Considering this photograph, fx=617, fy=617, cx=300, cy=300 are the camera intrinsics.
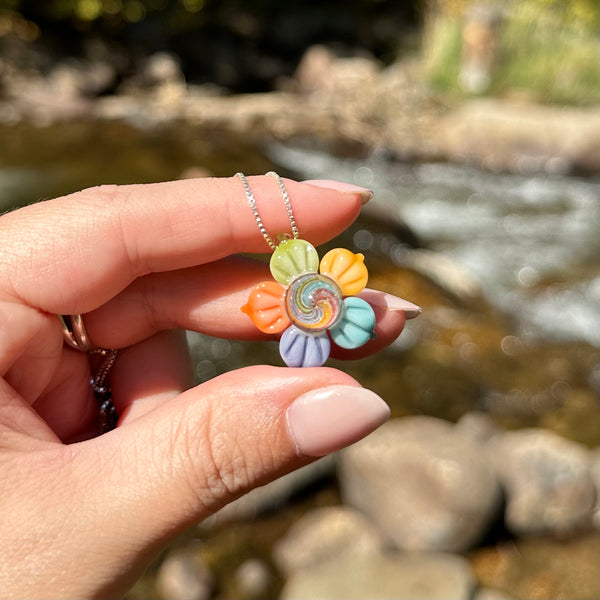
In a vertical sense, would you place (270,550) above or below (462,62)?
below

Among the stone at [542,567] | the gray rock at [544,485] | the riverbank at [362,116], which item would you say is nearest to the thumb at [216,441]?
the stone at [542,567]

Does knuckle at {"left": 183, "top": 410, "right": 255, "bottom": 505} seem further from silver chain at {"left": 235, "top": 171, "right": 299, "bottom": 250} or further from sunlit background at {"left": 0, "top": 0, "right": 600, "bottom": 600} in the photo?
sunlit background at {"left": 0, "top": 0, "right": 600, "bottom": 600}

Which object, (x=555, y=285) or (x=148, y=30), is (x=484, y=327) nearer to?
(x=555, y=285)

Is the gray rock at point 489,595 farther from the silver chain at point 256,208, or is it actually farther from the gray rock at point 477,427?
the silver chain at point 256,208

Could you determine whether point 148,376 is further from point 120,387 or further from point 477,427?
point 477,427

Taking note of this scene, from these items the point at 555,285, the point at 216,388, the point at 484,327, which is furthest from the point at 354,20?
the point at 216,388

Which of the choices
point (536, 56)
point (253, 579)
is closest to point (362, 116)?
point (536, 56)

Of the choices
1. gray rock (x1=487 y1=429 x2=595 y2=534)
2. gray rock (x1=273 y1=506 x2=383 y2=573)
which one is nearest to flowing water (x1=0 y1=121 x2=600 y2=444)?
gray rock (x1=487 y1=429 x2=595 y2=534)
